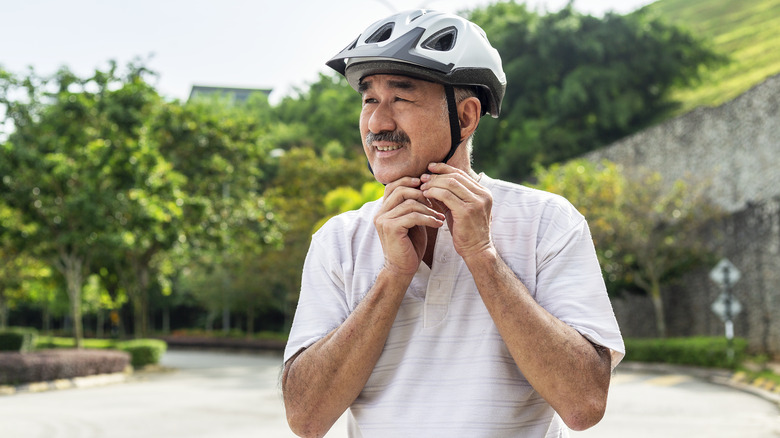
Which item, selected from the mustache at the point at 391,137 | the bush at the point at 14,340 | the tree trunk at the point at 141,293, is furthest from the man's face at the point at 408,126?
the bush at the point at 14,340

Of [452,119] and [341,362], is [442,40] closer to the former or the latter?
[452,119]

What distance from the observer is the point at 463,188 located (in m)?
1.64

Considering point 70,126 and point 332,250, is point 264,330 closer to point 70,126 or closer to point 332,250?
point 70,126

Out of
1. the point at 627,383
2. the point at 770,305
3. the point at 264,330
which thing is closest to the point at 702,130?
the point at 770,305

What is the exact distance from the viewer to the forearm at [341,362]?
5.58ft

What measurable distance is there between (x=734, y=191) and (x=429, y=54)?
25427 mm

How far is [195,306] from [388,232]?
2198 inches

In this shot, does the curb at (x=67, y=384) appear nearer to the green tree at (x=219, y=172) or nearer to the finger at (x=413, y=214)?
the green tree at (x=219, y=172)

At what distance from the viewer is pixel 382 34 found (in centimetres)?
190

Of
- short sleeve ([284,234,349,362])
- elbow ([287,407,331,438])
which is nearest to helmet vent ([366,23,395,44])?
short sleeve ([284,234,349,362])

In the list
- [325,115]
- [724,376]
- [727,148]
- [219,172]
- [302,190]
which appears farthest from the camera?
[325,115]

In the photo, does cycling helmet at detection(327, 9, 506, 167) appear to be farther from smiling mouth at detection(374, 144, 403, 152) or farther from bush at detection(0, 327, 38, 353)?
bush at detection(0, 327, 38, 353)

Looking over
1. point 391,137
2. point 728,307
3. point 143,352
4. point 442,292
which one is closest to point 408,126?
point 391,137

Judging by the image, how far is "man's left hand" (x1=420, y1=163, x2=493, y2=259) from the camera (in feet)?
5.38
